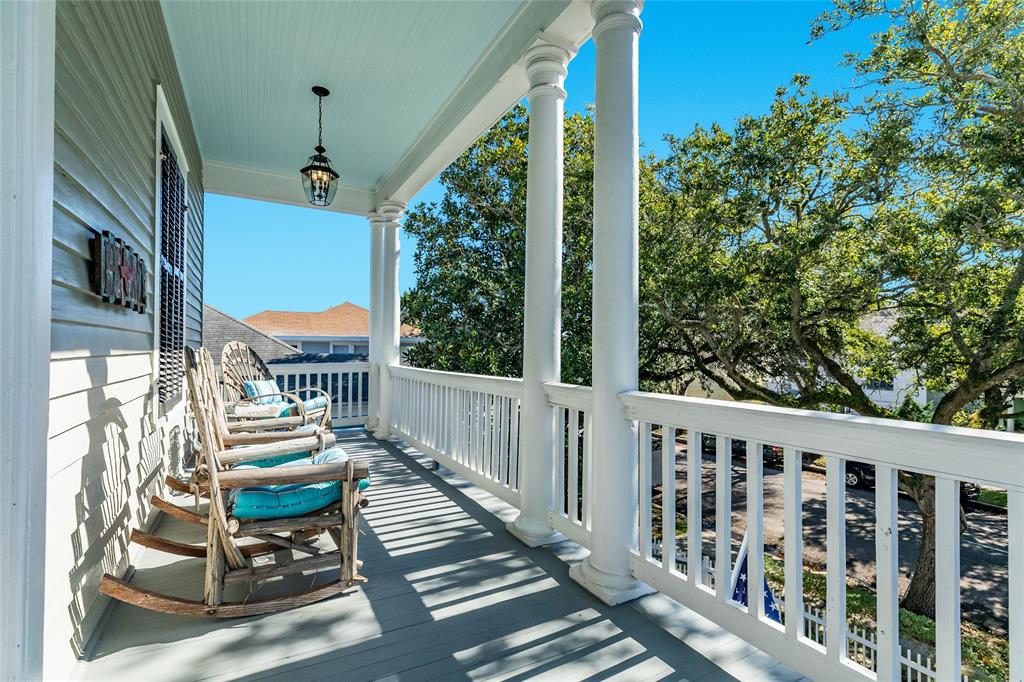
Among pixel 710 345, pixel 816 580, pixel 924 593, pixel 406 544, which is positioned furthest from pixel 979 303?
pixel 406 544

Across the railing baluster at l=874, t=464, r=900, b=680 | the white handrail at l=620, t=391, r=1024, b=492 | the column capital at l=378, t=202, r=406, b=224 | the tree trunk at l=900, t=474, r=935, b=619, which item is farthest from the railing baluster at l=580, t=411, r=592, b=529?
the tree trunk at l=900, t=474, r=935, b=619

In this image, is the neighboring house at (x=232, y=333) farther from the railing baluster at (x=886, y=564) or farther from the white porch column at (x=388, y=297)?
the railing baluster at (x=886, y=564)

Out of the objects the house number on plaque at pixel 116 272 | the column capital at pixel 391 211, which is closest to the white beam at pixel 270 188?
the column capital at pixel 391 211

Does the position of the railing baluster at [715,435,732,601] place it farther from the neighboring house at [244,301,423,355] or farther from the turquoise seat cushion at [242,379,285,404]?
the neighboring house at [244,301,423,355]

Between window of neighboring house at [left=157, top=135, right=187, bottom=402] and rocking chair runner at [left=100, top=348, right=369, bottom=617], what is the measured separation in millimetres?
1465

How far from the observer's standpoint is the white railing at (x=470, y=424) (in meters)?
3.41

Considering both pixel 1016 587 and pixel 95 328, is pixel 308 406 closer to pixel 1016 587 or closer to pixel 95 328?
pixel 95 328

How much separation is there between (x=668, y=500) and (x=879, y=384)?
5483 millimetres

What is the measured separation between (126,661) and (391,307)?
4651 mm

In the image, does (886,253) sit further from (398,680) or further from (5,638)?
(5,638)

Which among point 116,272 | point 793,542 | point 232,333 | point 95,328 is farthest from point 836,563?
point 232,333

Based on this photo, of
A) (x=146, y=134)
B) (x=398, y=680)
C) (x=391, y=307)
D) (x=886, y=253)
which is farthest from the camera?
(x=391, y=307)

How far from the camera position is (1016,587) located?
1.14m

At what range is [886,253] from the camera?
4.93 m
